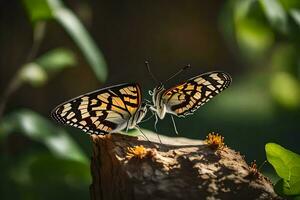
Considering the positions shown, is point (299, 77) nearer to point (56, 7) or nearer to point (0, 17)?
point (56, 7)

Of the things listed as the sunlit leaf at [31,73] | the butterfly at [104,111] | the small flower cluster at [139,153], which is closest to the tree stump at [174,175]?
the small flower cluster at [139,153]

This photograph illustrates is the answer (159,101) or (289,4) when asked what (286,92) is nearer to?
(289,4)

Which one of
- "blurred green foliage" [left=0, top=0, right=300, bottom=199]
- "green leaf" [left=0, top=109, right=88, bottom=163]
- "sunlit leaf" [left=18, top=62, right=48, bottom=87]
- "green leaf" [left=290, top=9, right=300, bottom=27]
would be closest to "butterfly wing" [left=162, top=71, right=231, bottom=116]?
"blurred green foliage" [left=0, top=0, right=300, bottom=199]

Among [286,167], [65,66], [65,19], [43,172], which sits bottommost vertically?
[43,172]

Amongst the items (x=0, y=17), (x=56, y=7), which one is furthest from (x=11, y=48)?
(x=56, y=7)

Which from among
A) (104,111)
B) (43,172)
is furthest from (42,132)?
(104,111)

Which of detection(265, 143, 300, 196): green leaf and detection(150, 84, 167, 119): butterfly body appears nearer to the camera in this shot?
detection(265, 143, 300, 196): green leaf

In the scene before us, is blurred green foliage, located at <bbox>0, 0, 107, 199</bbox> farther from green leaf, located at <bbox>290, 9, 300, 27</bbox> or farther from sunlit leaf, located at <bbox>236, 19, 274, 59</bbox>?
green leaf, located at <bbox>290, 9, 300, 27</bbox>
